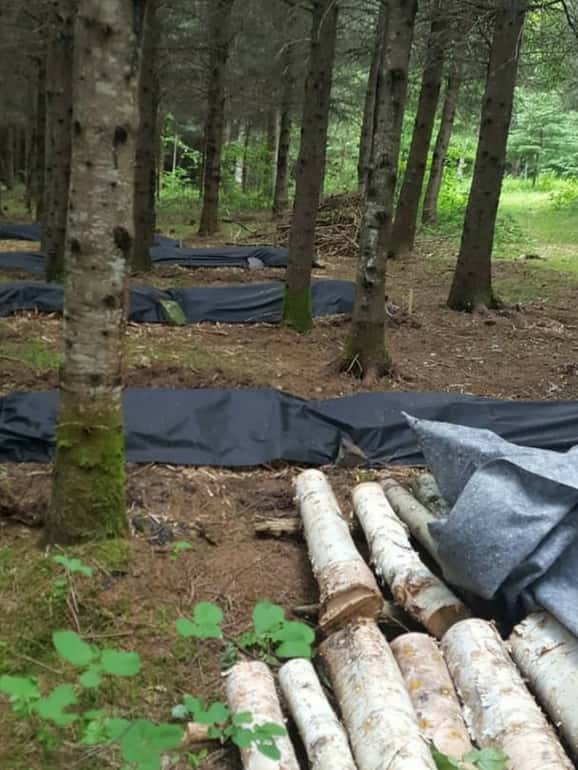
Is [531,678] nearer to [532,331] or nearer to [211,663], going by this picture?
[211,663]

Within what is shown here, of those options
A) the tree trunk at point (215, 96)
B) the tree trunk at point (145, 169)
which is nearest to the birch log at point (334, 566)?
the tree trunk at point (145, 169)

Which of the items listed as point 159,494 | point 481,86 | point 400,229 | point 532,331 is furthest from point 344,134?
point 159,494

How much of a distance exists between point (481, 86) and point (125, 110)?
53.7ft

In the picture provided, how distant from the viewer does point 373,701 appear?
8.42ft

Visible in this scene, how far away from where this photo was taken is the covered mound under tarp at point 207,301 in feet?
28.6

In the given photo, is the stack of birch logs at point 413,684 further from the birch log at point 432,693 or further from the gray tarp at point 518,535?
the gray tarp at point 518,535

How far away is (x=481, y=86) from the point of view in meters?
17.6

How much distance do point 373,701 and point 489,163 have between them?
8.37m

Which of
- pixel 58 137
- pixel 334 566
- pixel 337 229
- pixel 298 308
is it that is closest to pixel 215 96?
pixel 337 229

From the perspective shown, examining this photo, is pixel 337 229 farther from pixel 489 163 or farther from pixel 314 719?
pixel 314 719

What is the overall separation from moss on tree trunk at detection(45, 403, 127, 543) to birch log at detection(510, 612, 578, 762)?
186 centimetres

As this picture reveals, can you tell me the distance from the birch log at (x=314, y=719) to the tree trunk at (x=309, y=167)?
601cm

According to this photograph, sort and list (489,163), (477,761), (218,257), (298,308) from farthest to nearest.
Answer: (218,257) < (489,163) < (298,308) < (477,761)

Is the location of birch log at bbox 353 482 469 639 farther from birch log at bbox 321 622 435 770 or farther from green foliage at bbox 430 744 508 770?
green foliage at bbox 430 744 508 770
